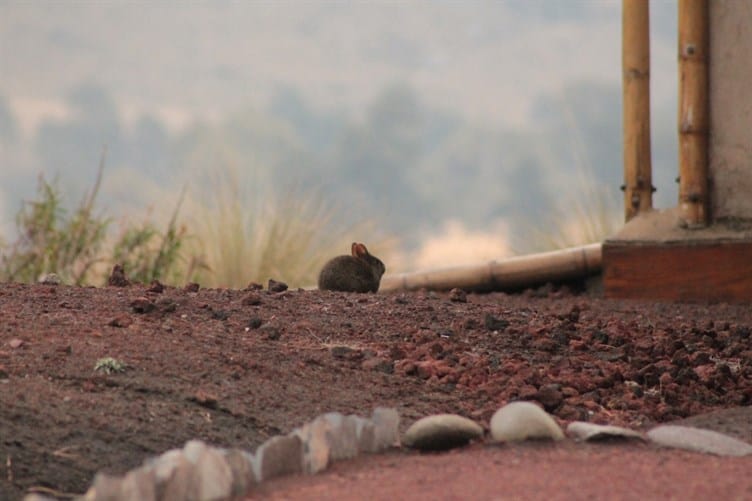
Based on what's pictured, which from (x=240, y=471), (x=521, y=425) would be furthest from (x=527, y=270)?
(x=240, y=471)

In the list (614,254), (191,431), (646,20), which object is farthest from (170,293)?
(646,20)

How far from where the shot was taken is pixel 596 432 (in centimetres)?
296

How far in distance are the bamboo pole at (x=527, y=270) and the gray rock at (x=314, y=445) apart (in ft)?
13.5

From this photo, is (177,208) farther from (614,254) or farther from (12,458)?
(12,458)

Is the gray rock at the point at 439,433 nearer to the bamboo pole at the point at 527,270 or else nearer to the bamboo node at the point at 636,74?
the bamboo pole at the point at 527,270

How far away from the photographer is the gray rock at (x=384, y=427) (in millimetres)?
2861

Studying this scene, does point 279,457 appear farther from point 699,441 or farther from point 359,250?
point 359,250

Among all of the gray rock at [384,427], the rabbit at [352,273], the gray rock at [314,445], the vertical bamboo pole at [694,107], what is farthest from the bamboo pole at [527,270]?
the gray rock at [314,445]

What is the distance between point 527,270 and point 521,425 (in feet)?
12.5

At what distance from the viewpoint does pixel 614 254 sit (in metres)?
6.30

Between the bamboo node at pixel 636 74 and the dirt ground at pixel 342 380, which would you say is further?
the bamboo node at pixel 636 74

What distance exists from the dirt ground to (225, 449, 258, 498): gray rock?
1.6 inches

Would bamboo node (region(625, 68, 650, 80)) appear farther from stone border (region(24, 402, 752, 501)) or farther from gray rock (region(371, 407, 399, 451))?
gray rock (region(371, 407, 399, 451))

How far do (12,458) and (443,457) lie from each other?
1.02 metres
